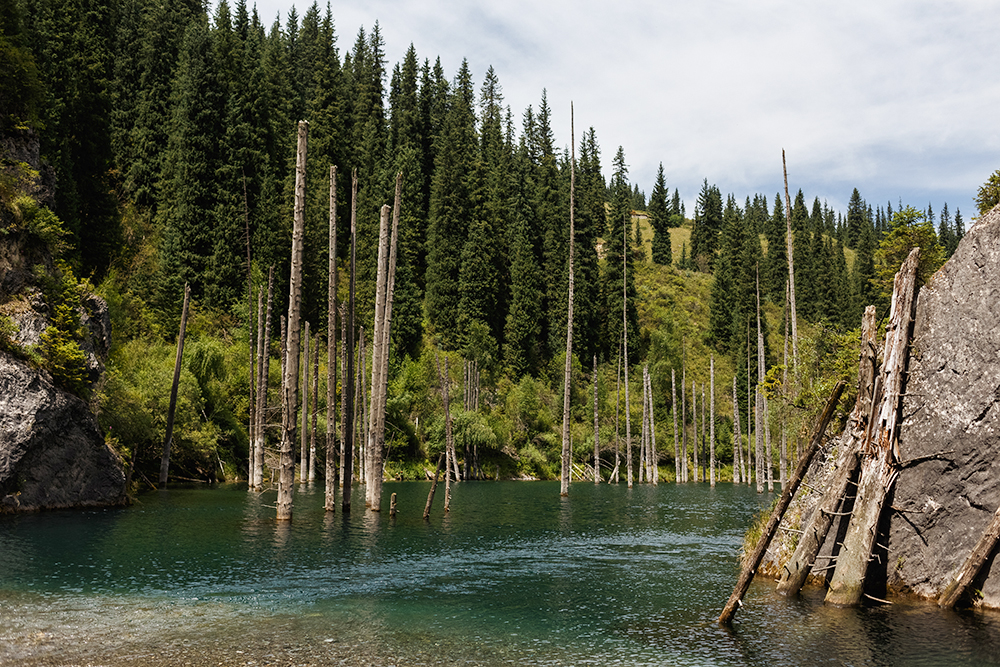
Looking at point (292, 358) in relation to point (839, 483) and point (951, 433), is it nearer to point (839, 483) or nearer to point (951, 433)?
point (839, 483)

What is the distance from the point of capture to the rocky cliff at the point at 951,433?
45.8ft

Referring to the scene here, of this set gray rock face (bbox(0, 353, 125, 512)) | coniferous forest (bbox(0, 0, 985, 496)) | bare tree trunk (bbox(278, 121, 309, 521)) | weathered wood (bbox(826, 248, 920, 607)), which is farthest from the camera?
coniferous forest (bbox(0, 0, 985, 496))

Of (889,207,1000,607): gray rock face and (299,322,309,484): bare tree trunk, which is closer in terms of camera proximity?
(889,207,1000,607): gray rock face

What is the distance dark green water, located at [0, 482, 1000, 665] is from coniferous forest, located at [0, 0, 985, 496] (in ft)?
40.2

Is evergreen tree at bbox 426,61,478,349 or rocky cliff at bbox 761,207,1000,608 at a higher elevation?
evergreen tree at bbox 426,61,478,349

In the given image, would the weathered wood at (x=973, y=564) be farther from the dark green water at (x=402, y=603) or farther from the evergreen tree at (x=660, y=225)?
the evergreen tree at (x=660, y=225)

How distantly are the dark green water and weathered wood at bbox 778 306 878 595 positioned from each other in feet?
2.01

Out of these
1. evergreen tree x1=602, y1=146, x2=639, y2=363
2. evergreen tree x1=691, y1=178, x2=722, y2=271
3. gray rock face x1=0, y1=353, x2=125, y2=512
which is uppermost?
evergreen tree x1=691, y1=178, x2=722, y2=271

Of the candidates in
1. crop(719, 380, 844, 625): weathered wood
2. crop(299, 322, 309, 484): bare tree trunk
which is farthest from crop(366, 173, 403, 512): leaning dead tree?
crop(299, 322, 309, 484): bare tree trunk

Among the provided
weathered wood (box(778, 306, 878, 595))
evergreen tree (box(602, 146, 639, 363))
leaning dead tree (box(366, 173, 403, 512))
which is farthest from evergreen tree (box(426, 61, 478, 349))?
weathered wood (box(778, 306, 878, 595))

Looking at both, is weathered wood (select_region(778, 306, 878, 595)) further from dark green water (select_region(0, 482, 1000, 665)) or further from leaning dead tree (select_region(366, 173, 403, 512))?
leaning dead tree (select_region(366, 173, 403, 512))

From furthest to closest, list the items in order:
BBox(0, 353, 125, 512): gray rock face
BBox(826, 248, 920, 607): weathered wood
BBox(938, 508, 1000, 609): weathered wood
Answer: BBox(0, 353, 125, 512): gray rock face, BBox(826, 248, 920, 607): weathered wood, BBox(938, 508, 1000, 609): weathered wood

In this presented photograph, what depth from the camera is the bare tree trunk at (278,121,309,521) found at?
2370cm

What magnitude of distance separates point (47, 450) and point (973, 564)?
90.2 feet
